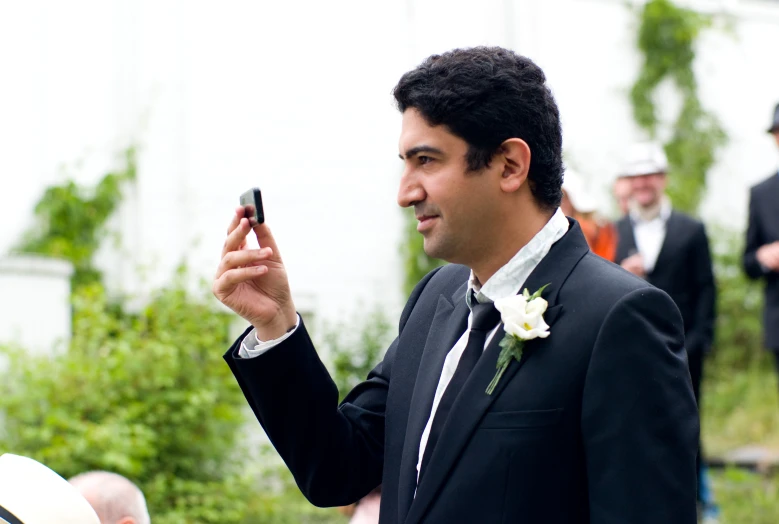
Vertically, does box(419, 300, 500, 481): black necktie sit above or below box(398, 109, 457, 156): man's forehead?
below

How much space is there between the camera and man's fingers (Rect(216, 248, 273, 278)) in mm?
2414

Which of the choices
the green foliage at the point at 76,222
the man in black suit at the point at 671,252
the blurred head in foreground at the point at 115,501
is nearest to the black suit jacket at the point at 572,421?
the blurred head in foreground at the point at 115,501

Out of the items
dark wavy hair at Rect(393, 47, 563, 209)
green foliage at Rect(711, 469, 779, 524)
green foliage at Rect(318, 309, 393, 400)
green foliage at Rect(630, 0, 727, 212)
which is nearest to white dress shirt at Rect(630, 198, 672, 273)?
green foliage at Rect(711, 469, 779, 524)

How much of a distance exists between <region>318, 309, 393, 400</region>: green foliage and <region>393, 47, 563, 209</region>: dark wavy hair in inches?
235

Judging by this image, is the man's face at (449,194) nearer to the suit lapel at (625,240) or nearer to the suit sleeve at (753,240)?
the suit sleeve at (753,240)

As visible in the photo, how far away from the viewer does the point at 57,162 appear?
8.54 metres

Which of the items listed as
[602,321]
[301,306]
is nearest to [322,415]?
[602,321]

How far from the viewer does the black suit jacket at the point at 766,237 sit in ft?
20.8

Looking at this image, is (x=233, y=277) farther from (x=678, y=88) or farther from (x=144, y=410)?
(x=678, y=88)

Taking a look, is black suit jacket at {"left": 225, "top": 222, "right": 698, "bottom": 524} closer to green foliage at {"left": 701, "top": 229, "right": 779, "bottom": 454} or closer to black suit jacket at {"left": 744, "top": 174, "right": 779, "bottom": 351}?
black suit jacket at {"left": 744, "top": 174, "right": 779, "bottom": 351}

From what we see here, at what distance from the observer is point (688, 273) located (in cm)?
692

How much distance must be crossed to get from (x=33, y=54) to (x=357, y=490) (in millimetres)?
6730

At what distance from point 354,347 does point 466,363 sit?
633cm

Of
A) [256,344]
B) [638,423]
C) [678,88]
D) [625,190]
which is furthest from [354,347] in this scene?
[638,423]
